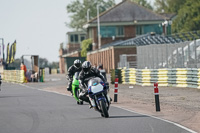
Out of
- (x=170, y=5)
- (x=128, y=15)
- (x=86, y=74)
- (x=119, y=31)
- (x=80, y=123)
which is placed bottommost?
(x=80, y=123)

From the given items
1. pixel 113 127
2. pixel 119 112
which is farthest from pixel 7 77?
pixel 113 127

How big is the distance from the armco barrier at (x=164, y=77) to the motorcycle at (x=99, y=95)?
12180mm

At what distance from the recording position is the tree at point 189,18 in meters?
102

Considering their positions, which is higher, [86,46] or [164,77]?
[86,46]

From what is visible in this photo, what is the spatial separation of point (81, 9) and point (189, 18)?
28041 millimetres

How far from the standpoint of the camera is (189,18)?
338ft

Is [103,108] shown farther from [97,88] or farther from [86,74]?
[86,74]

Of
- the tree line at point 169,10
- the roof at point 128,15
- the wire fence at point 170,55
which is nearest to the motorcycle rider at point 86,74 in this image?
the wire fence at point 170,55

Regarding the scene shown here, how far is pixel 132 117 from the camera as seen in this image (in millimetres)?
14703

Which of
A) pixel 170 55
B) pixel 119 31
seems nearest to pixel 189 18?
pixel 119 31

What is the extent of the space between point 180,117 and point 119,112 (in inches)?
90.6

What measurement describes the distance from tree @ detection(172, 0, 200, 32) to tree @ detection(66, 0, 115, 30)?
23.5m

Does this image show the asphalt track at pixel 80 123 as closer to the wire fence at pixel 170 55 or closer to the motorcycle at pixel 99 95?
the motorcycle at pixel 99 95

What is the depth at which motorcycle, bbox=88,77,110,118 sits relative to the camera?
47.9 feet
